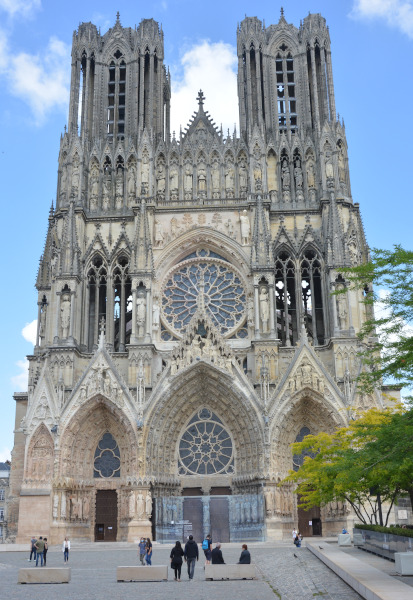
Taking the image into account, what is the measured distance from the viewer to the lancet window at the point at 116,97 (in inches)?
1726

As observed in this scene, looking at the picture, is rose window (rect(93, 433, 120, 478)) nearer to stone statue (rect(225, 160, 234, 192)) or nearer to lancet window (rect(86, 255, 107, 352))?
lancet window (rect(86, 255, 107, 352))

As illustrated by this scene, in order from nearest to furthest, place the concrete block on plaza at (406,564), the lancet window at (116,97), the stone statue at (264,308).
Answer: the concrete block on plaza at (406,564)
the stone statue at (264,308)
the lancet window at (116,97)

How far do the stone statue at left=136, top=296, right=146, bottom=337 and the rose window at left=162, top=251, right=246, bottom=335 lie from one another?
2.02 meters

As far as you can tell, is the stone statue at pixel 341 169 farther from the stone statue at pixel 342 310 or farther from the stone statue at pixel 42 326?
the stone statue at pixel 42 326

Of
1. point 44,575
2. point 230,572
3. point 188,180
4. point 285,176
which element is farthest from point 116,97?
point 230,572

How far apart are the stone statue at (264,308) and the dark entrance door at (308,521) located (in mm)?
9091

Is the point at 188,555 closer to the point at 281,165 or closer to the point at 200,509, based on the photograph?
the point at 200,509

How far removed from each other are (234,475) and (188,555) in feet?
56.8

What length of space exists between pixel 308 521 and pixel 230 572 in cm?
1883

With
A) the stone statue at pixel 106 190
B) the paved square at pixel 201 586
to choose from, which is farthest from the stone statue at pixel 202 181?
the paved square at pixel 201 586

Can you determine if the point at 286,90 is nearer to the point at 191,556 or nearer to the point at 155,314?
the point at 155,314

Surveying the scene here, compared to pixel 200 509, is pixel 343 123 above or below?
above

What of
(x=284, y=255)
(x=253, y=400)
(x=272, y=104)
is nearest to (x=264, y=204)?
(x=284, y=255)

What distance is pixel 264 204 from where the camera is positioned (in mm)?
39438
